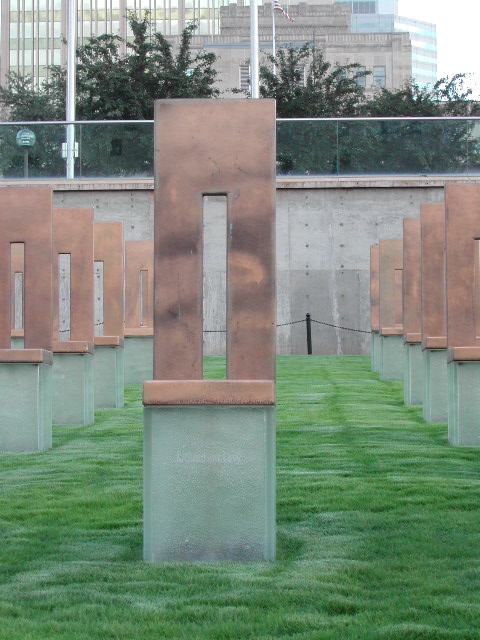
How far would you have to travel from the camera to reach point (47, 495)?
10.4 m

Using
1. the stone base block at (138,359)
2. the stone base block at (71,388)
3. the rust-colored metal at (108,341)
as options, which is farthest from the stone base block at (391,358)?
the stone base block at (71,388)

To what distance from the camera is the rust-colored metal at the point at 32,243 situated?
13.6 meters

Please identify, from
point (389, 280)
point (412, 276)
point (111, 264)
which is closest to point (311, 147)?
point (389, 280)

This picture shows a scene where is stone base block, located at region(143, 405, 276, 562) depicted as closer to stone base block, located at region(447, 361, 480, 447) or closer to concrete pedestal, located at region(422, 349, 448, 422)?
stone base block, located at region(447, 361, 480, 447)

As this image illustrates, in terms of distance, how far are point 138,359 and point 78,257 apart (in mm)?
8332

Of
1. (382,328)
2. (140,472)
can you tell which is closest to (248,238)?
(140,472)

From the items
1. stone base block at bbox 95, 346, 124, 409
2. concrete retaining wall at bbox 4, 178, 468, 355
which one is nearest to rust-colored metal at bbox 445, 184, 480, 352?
stone base block at bbox 95, 346, 124, 409

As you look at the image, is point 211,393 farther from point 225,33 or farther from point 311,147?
point 225,33

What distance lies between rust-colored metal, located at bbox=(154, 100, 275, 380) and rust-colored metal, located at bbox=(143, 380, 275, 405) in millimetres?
287

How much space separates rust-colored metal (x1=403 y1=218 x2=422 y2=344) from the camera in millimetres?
19594

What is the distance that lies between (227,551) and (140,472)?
393cm

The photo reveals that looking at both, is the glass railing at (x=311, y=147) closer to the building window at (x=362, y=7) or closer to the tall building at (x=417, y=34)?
the tall building at (x=417, y=34)

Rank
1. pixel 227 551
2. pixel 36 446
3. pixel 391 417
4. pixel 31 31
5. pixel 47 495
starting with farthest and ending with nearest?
pixel 31 31
pixel 391 417
pixel 36 446
pixel 47 495
pixel 227 551

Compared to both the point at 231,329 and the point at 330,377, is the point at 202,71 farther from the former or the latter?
the point at 231,329
